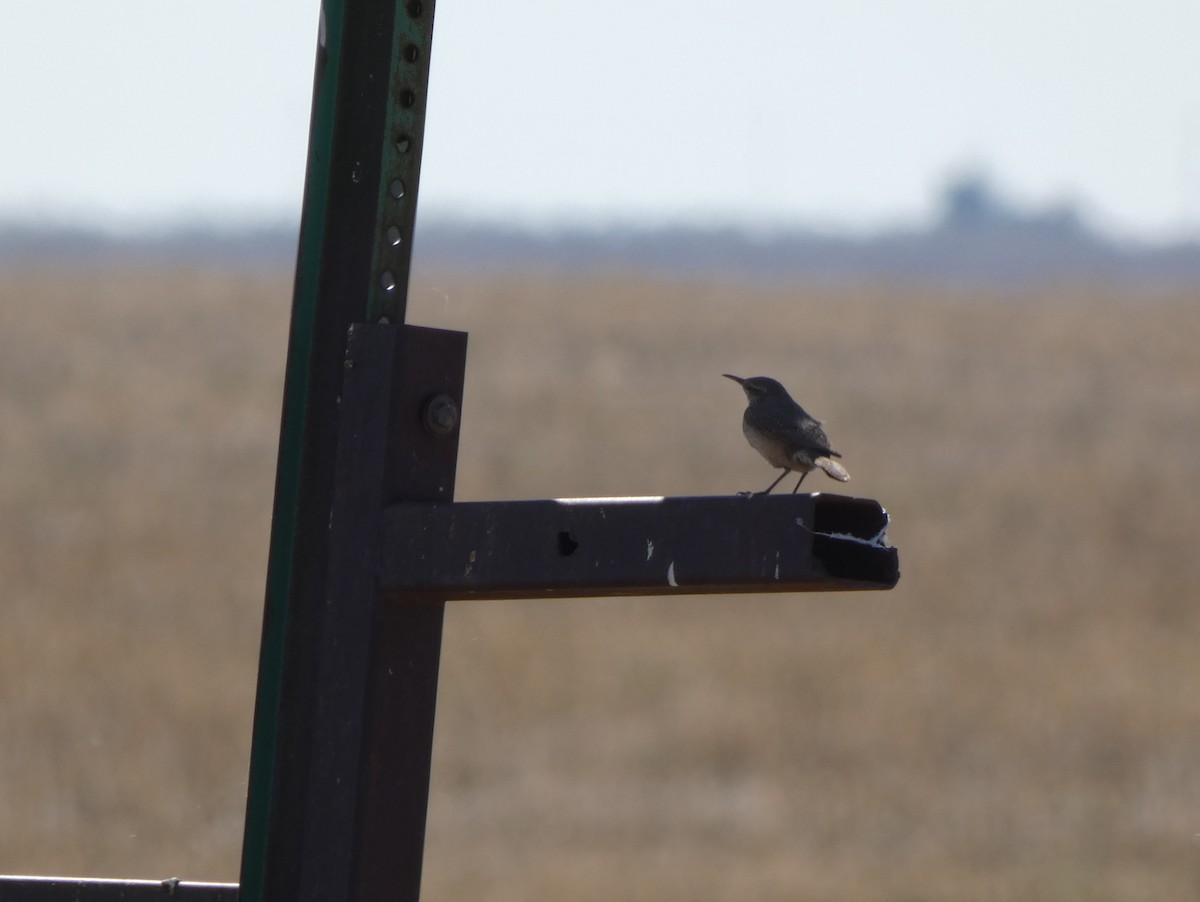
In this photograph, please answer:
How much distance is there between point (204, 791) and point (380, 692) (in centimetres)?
1952

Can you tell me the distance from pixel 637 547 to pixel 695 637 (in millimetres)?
24050

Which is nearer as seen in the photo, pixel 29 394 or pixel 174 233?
pixel 29 394

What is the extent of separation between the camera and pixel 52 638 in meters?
26.0

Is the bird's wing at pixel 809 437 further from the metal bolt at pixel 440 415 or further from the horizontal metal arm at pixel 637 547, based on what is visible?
the horizontal metal arm at pixel 637 547

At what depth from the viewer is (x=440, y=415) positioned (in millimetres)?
3588

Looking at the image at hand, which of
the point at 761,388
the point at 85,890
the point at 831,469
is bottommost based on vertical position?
the point at 85,890

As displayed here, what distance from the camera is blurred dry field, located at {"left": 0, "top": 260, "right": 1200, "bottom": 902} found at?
2095cm

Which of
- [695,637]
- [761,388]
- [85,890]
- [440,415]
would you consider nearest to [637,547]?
[440,415]

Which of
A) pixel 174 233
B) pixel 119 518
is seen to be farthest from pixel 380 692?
pixel 174 233

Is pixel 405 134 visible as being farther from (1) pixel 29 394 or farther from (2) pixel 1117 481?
(1) pixel 29 394

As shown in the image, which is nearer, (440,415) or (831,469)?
(440,415)

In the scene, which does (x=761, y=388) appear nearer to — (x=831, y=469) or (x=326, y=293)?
(x=831, y=469)

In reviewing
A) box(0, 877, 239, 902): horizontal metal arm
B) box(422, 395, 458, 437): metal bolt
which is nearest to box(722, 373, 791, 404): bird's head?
box(422, 395, 458, 437): metal bolt

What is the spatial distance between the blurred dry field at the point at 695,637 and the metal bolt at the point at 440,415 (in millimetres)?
4152
